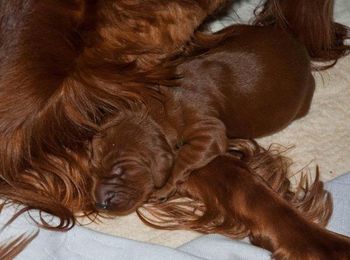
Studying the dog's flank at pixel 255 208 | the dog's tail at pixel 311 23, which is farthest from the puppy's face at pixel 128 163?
the dog's tail at pixel 311 23

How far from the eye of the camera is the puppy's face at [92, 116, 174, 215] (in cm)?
138

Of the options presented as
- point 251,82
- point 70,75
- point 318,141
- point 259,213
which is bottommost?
point 318,141

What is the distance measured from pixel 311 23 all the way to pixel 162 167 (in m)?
0.58

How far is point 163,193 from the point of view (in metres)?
1.48

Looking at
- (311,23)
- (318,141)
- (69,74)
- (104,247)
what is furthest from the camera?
(311,23)

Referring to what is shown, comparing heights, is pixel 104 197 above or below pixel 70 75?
below

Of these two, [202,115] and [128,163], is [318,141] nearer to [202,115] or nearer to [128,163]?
[202,115]

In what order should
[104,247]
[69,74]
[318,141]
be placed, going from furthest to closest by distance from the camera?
[318,141], [104,247], [69,74]

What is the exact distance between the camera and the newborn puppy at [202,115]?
1389 mm

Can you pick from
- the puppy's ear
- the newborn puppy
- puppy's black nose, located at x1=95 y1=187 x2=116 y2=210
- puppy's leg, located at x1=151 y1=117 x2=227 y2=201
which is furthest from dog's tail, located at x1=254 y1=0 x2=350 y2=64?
puppy's black nose, located at x1=95 y1=187 x2=116 y2=210

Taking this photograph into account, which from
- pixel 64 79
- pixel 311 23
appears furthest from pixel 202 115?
pixel 311 23

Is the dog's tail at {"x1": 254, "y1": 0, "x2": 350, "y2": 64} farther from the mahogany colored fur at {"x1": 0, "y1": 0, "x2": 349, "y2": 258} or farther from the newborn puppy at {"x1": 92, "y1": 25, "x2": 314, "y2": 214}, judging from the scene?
the mahogany colored fur at {"x1": 0, "y1": 0, "x2": 349, "y2": 258}

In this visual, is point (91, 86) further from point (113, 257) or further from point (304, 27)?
point (304, 27)

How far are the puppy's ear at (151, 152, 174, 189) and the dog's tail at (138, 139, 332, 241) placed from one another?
0.28 feet
